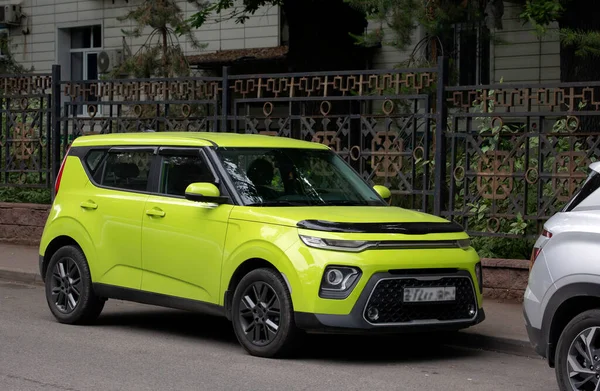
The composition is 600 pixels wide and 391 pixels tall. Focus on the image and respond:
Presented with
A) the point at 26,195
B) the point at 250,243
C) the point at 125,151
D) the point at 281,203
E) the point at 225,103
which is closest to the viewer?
the point at 250,243

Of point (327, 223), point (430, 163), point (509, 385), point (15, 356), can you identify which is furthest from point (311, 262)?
point (430, 163)

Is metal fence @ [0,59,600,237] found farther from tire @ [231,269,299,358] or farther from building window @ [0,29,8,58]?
building window @ [0,29,8,58]

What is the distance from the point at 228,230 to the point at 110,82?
24.0 ft

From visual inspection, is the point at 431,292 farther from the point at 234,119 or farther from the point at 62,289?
the point at 234,119

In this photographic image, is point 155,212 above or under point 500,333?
above

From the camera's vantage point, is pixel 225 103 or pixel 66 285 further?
pixel 225 103

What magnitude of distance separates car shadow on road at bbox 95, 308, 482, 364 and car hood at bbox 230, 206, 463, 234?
0.87 m

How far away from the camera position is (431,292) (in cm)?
870

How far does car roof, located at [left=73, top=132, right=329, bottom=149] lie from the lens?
386 inches

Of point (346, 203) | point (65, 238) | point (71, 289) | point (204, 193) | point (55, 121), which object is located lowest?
point (71, 289)

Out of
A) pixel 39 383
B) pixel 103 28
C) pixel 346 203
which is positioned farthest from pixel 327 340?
pixel 103 28

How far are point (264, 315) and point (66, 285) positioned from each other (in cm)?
254

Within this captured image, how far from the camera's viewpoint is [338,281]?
27.8 feet

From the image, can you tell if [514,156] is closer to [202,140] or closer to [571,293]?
[202,140]
